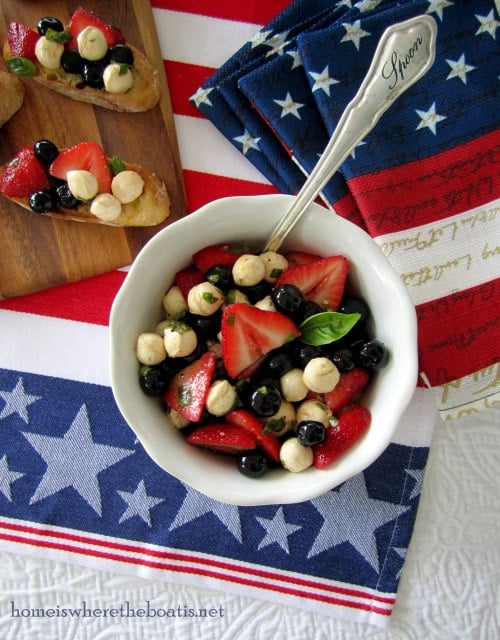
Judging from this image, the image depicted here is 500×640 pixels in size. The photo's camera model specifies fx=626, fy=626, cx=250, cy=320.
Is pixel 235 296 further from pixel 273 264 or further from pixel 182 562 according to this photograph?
pixel 182 562

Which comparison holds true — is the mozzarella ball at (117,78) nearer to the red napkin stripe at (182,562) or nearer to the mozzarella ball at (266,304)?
the mozzarella ball at (266,304)

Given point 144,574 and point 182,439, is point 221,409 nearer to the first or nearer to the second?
point 182,439

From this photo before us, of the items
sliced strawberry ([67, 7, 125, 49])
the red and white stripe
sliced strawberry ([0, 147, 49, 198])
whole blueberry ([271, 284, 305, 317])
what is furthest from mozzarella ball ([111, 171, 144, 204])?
the red and white stripe

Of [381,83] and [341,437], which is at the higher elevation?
[381,83]

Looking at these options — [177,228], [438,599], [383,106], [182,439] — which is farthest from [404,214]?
[438,599]

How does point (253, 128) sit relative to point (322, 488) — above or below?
above

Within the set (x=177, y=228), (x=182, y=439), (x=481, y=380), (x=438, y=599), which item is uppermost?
(x=177, y=228)

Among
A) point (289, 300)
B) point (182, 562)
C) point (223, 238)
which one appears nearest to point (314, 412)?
point (289, 300)
